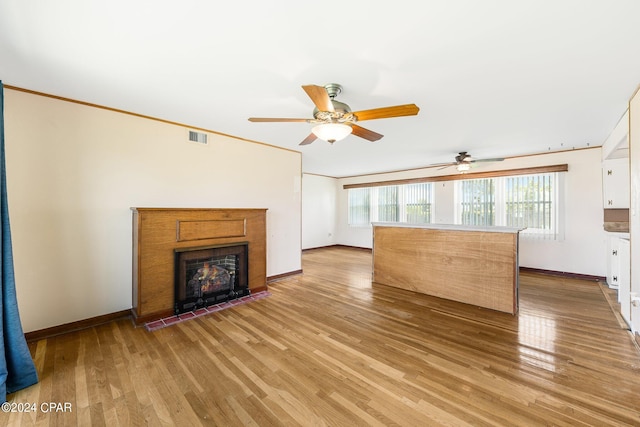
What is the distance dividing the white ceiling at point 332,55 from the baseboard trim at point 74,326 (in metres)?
2.47

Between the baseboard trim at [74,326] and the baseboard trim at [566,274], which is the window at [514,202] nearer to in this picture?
the baseboard trim at [566,274]

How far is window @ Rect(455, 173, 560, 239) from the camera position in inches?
197

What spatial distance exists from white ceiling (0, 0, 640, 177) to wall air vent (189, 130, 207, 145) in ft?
1.14

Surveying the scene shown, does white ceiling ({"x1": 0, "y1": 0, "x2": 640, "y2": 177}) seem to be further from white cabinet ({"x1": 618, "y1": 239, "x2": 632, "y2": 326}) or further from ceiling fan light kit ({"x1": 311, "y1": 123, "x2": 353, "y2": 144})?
white cabinet ({"x1": 618, "y1": 239, "x2": 632, "y2": 326})

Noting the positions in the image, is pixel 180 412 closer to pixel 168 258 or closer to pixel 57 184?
pixel 168 258

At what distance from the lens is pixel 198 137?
3.63 m

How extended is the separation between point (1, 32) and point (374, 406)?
354cm

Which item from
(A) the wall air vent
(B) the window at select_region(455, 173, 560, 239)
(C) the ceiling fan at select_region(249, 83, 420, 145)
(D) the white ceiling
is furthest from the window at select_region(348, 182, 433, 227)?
(C) the ceiling fan at select_region(249, 83, 420, 145)

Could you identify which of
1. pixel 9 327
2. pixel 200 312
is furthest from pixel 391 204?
pixel 9 327

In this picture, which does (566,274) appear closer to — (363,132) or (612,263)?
(612,263)

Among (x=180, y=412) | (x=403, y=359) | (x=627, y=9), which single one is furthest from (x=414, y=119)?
(x=180, y=412)

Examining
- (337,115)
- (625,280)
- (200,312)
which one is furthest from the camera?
(200,312)

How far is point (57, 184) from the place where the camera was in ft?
8.64

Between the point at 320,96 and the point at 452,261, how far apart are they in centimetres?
311
